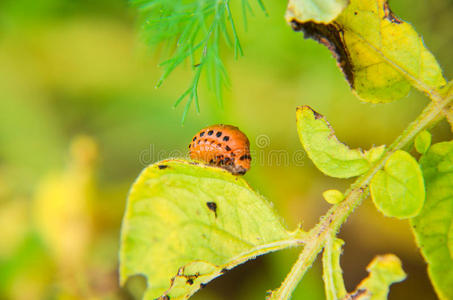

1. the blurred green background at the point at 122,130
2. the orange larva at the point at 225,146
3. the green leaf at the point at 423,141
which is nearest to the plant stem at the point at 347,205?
the green leaf at the point at 423,141

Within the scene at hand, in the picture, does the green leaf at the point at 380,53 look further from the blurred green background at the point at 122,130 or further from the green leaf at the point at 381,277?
the blurred green background at the point at 122,130

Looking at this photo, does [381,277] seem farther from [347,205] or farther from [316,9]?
[316,9]

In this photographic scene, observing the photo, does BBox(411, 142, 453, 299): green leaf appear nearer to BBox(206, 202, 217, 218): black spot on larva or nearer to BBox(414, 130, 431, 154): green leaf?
BBox(414, 130, 431, 154): green leaf

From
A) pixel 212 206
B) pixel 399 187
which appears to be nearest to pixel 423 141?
pixel 399 187

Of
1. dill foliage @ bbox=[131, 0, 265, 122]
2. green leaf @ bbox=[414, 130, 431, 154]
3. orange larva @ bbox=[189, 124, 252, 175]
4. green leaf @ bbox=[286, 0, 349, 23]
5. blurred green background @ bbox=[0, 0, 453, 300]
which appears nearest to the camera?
green leaf @ bbox=[286, 0, 349, 23]

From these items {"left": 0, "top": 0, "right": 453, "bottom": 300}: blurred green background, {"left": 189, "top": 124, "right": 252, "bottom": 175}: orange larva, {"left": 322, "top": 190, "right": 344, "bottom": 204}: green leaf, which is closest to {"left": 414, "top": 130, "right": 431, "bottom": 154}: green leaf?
{"left": 322, "top": 190, "right": 344, "bottom": 204}: green leaf

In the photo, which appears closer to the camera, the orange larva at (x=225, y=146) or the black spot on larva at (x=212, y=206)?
the black spot on larva at (x=212, y=206)
